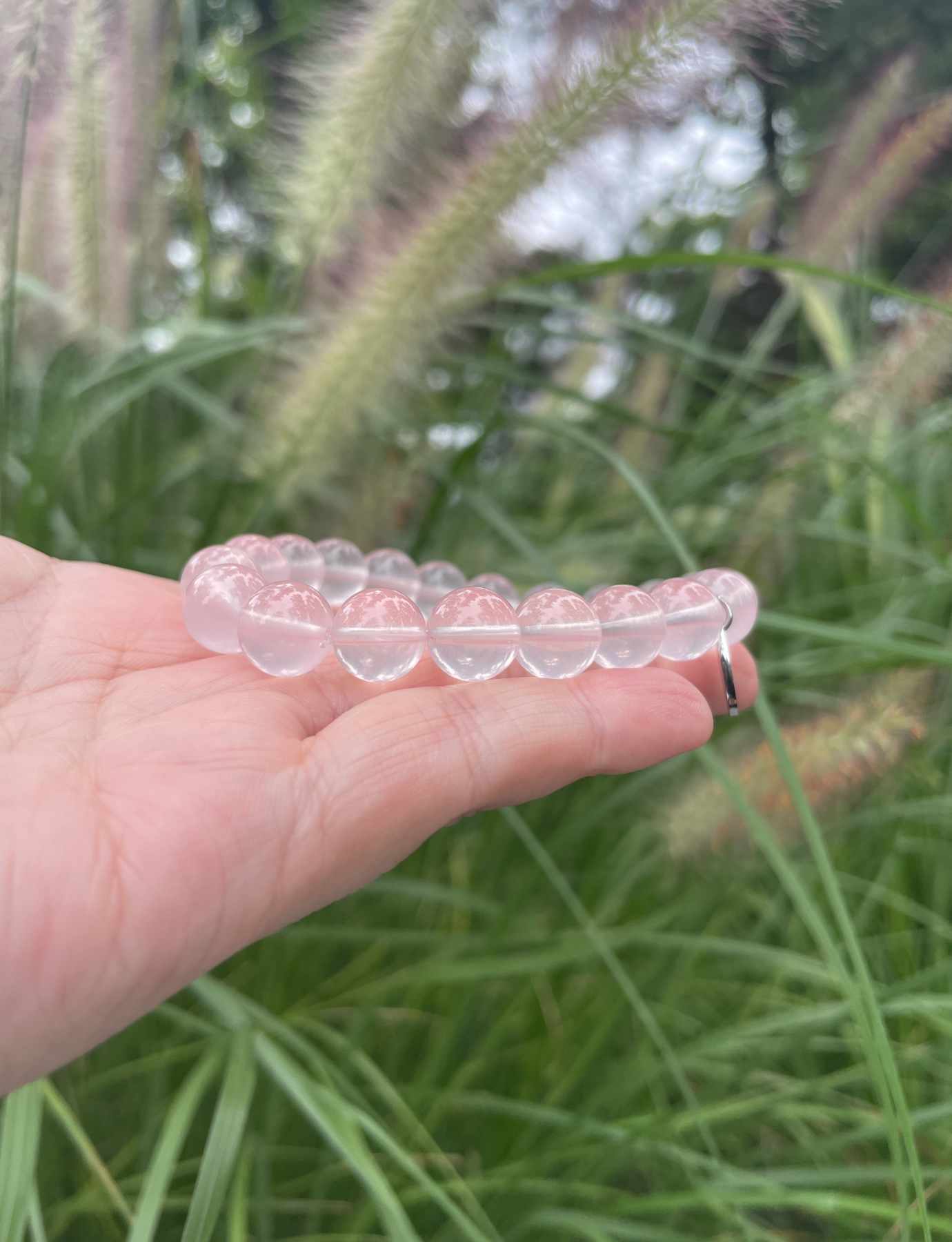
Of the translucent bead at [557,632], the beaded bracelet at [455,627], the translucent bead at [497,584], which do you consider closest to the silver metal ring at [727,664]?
the beaded bracelet at [455,627]

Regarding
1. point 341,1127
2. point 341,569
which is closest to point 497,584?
point 341,569

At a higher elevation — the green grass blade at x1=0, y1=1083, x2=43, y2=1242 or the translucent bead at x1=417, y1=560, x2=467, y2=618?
the translucent bead at x1=417, y1=560, x2=467, y2=618

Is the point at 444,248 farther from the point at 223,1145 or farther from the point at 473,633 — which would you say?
the point at 223,1145

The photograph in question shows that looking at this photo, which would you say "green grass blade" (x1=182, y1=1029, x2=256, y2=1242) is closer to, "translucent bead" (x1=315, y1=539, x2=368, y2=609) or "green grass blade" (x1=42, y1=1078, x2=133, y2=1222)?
"green grass blade" (x1=42, y1=1078, x2=133, y2=1222)

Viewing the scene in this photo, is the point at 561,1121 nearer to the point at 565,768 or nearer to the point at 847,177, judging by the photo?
the point at 565,768

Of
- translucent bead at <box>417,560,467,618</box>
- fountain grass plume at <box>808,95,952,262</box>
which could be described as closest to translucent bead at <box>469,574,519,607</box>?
translucent bead at <box>417,560,467,618</box>

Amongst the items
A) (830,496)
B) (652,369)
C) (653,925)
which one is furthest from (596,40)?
(653,925)
